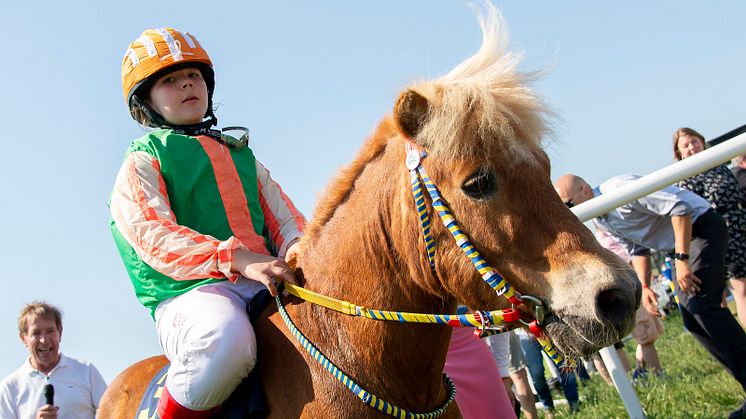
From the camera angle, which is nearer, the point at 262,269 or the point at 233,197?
the point at 262,269

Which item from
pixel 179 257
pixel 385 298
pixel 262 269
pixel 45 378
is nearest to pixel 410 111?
pixel 385 298

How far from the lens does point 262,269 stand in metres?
3.05

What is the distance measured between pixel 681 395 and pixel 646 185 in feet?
8.21

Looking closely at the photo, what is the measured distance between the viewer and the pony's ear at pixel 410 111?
2781 mm

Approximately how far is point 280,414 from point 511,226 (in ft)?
3.91

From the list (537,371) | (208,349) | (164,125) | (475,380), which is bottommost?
(537,371)

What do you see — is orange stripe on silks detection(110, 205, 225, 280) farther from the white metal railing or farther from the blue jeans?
the blue jeans

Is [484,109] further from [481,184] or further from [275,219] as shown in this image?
[275,219]

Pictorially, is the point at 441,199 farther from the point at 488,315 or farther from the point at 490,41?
the point at 490,41

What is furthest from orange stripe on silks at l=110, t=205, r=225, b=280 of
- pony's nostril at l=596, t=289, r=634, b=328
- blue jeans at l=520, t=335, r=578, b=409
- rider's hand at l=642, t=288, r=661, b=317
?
blue jeans at l=520, t=335, r=578, b=409

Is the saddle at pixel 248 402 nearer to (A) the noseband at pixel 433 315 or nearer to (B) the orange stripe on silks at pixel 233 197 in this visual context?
(A) the noseband at pixel 433 315

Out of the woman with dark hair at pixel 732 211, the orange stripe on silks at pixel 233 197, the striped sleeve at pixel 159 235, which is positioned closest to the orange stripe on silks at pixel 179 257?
the striped sleeve at pixel 159 235

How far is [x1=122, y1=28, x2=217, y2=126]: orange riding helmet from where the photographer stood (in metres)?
3.74

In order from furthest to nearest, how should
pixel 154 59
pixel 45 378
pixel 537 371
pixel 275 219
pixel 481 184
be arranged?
pixel 537 371 → pixel 45 378 → pixel 275 219 → pixel 154 59 → pixel 481 184
